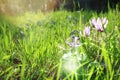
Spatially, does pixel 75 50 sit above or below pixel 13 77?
above

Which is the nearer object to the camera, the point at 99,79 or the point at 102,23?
the point at 99,79

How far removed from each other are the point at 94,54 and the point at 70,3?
7.65m

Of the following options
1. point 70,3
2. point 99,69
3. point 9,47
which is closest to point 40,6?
point 70,3

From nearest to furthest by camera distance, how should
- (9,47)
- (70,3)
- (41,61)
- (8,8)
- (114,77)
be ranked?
1. (114,77)
2. (41,61)
3. (9,47)
4. (8,8)
5. (70,3)

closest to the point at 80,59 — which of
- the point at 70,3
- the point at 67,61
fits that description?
the point at 67,61

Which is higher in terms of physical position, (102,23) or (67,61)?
(102,23)

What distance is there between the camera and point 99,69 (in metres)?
1.31

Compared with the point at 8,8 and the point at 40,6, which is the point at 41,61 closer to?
the point at 8,8

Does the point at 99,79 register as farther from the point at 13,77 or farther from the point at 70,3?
the point at 70,3

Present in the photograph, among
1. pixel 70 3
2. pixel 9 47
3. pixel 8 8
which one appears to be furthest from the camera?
pixel 70 3

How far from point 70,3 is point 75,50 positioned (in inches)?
302

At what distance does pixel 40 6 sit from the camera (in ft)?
30.0

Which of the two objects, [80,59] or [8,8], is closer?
[80,59]

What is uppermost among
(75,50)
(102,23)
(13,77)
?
(102,23)
